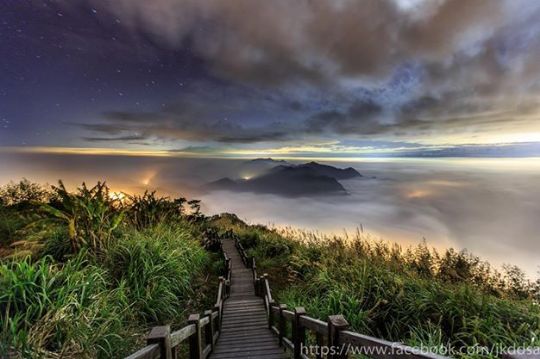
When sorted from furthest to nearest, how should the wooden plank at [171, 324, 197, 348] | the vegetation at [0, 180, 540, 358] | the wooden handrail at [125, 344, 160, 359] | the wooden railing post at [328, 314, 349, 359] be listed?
the vegetation at [0, 180, 540, 358]
the wooden plank at [171, 324, 197, 348]
the wooden railing post at [328, 314, 349, 359]
the wooden handrail at [125, 344, 160, 359]

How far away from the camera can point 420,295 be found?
5750 mm

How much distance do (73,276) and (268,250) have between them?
10424 mm

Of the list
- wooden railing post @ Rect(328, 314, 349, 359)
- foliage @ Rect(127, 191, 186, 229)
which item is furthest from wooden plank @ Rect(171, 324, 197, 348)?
foliage @ Rect(127, 191, 186, 229)

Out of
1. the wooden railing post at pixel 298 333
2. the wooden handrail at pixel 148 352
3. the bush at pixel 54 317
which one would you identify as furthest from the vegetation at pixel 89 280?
the wooden railing post at pixel 298 333

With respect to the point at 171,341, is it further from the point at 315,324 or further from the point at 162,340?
the point at 315,324

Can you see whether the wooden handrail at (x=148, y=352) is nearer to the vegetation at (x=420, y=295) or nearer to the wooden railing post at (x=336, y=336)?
the wooden railing post at (x=336, y=336)

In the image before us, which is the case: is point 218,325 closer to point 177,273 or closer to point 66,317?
point 177,273

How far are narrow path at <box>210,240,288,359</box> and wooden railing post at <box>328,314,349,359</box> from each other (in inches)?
81.1

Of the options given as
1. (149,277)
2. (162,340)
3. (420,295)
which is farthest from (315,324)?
(149,277)

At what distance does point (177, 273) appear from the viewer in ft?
21.4

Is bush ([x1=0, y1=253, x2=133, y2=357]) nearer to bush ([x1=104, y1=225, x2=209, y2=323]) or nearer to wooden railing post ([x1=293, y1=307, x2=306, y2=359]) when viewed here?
bush ([x1=104, y1=225, x2=209, y2=323])

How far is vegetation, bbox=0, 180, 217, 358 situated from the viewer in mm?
3107

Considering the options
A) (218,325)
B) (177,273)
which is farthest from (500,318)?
(177,273)

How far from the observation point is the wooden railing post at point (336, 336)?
2727 mm
